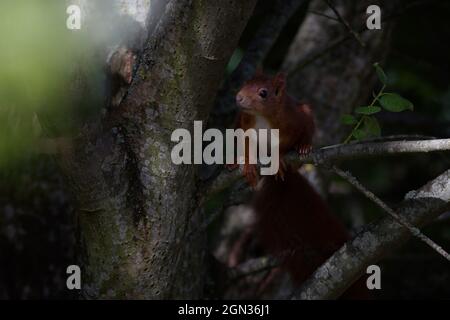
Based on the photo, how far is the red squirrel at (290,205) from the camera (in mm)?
2645

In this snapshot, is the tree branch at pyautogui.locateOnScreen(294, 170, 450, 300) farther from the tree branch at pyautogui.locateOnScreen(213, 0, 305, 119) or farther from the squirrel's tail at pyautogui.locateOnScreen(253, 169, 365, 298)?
the tree branch at pyautogui.locateOnScreen(213, 0, 305, 119)

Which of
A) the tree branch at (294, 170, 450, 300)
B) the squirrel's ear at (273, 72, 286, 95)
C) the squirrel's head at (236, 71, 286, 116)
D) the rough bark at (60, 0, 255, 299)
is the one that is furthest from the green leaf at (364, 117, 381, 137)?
the squirrel's ear at (273, 72, 286, 95)

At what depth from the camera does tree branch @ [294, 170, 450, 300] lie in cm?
199

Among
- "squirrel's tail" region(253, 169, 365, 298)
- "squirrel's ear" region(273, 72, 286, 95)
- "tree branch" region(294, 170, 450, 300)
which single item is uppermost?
"squirrel's ear" region(273, 72, 286, 95)

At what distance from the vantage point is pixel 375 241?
2.08 m

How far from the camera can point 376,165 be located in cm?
446

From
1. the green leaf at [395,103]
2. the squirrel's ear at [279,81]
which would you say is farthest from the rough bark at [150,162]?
the squirrel's ear at [279,81]

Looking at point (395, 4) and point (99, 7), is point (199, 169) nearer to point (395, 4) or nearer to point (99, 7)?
point (99, 7)

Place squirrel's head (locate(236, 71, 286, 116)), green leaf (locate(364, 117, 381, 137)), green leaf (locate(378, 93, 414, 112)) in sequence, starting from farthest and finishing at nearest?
squirrel's head (locate(236, 71, 286, 116))
green leaf (locate(364, 117, 381, 137))
green leaf (locate(378, 93, 414, 112))

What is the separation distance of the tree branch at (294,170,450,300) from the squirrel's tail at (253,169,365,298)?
0.50 meters

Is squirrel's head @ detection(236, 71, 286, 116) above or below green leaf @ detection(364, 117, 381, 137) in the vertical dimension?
above

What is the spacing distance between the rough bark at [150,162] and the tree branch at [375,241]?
491mm

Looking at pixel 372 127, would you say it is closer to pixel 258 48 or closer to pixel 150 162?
pixel 150 162
